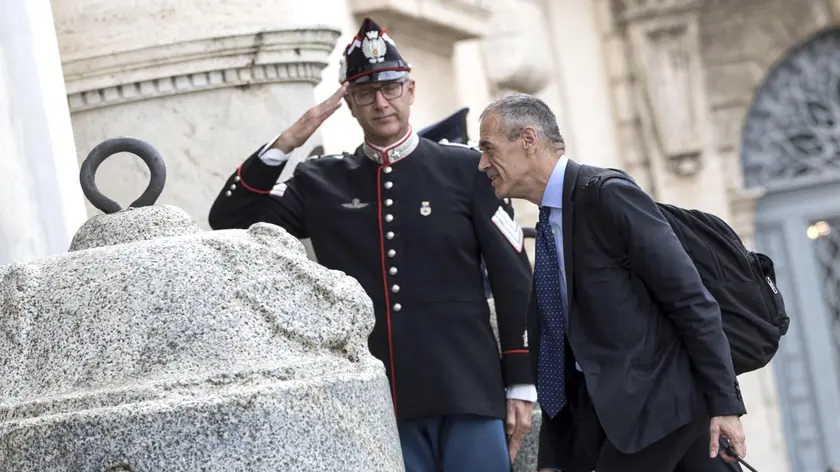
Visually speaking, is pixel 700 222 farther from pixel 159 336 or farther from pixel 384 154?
pixel 159 336

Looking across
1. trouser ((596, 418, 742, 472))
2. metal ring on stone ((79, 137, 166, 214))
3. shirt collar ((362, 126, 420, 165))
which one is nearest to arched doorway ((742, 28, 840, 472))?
shirt collar ((362, 126, 420, 165))

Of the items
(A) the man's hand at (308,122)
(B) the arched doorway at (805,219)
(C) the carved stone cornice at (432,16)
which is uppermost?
(C) the carved stone cornice at (432,16)

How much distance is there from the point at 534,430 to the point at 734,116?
7.82 meters

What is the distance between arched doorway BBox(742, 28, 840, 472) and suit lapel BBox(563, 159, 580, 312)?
8.48 m

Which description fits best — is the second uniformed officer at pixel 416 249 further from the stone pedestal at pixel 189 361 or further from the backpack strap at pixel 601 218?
the stone pedestal at pixel 189 361

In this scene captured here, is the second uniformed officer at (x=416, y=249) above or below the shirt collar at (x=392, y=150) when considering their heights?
below

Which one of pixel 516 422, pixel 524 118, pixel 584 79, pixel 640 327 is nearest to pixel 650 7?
pixel 584 79

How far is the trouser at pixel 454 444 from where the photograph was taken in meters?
4.65

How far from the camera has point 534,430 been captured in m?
5.16

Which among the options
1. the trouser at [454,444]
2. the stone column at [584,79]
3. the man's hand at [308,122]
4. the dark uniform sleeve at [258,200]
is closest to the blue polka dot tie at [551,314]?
the trouser at [454,444]

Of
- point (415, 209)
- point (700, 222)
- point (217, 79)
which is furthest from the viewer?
point (217, 79)

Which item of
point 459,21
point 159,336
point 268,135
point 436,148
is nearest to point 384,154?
point 436,148

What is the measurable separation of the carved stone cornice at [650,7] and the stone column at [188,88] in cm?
660

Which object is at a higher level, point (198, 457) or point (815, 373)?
point (198, 457)
